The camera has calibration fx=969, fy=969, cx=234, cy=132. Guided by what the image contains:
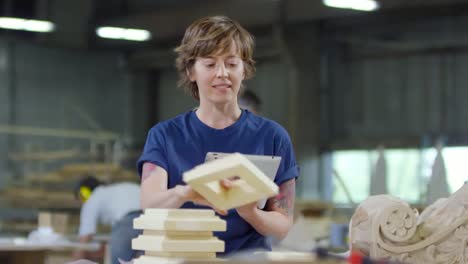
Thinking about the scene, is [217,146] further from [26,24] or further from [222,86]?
[26,24]

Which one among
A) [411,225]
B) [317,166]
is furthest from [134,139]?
[411,225]

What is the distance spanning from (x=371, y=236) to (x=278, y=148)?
624 mm

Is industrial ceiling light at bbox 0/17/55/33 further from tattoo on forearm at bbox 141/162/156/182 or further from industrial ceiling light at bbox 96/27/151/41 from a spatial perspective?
tattoo on forearm at bbox 141/162/156/182

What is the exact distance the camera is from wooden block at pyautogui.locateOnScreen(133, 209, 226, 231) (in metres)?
2.23

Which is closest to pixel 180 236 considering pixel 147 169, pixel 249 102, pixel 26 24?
pixel 147 169

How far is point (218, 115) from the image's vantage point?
276cm

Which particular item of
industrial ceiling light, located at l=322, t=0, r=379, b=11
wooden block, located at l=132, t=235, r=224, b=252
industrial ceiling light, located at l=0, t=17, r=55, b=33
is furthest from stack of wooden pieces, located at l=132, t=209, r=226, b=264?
industrial ceiling light, located at l=0, t=17, r=55, b=33

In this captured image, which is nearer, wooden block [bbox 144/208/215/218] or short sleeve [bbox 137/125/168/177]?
wooden block [bbox 144/208/215/218]

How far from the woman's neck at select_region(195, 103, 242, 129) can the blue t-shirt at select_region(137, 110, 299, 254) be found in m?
0.01

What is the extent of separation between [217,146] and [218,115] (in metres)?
0.09

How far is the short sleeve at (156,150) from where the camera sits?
108 inches

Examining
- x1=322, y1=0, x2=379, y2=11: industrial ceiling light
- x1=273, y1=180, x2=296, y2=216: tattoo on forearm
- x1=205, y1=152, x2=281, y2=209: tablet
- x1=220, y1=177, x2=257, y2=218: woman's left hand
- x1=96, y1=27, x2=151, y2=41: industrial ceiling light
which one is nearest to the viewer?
x1=220, y1=177, x2=257, y2=218: woman's left hand

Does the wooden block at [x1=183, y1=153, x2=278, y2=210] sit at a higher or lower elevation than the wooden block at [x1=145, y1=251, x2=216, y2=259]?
higher

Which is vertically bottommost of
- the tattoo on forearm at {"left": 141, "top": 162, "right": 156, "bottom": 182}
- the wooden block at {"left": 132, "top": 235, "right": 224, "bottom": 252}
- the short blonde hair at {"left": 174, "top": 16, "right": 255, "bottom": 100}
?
the wooden block at {"left": 132, "top": 235, "right": 224, "bottom": 252}
